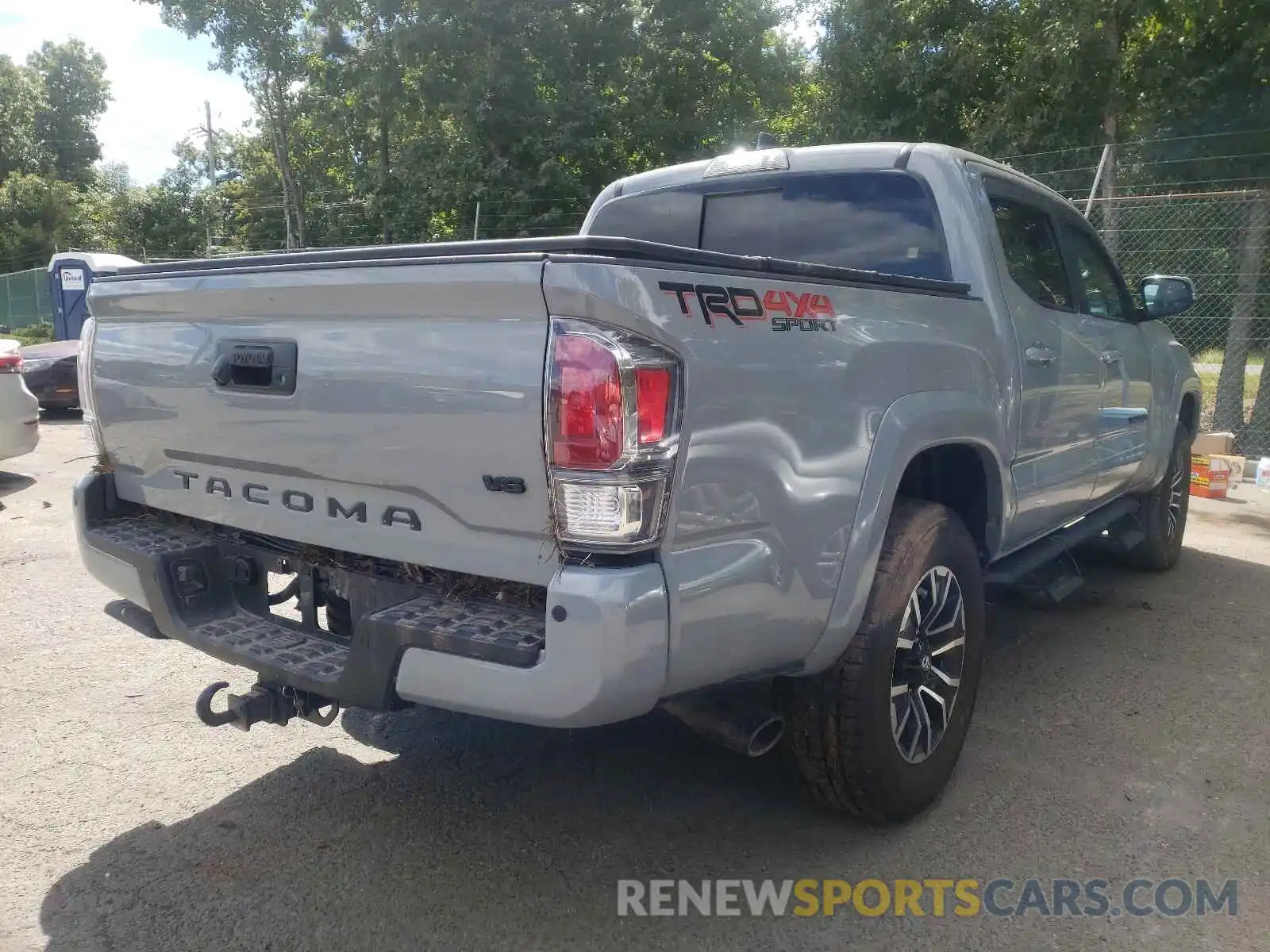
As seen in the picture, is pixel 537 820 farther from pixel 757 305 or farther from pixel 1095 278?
pixel 1095 278

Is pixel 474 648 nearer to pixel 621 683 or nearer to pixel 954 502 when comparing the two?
pixel 621 683

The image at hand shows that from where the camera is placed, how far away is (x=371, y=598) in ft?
8.27

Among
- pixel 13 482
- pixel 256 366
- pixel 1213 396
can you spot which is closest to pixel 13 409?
pixel 13 482

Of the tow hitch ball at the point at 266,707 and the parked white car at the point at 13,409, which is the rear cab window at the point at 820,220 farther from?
the parked white car at the point at 13,409

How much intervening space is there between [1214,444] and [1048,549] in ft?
21.9

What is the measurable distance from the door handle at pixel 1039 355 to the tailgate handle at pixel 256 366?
2.49 m

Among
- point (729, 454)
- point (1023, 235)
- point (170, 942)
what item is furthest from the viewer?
point (1023, 235)

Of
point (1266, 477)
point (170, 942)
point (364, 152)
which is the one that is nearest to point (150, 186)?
point (364, 152)

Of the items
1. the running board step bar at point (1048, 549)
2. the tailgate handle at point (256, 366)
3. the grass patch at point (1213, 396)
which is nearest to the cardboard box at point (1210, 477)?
the grass patch at point (1213, 396)

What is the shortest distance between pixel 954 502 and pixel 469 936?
211 cm

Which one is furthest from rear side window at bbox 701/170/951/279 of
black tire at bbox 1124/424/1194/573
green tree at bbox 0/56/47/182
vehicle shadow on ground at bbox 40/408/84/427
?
green tree at bbox 0/56/47/182

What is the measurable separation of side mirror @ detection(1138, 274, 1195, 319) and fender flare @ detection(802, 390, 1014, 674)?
8.27 feet

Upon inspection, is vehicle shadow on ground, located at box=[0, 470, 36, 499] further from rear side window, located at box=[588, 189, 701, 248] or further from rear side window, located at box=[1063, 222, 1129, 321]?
rear side window, located at box=[1063, 222, 1129, 321]

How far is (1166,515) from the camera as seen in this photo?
5871 millimetres
